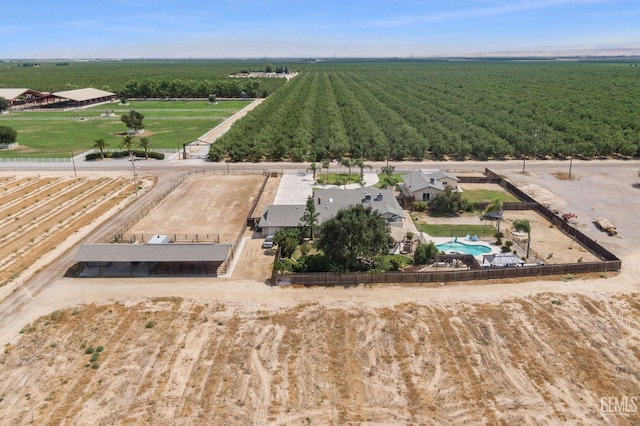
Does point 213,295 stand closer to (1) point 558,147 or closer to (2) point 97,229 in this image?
(2) point 97,229

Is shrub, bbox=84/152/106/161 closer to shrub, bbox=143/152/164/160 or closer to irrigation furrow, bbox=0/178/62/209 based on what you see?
shrub, bbox=143/152/164/160

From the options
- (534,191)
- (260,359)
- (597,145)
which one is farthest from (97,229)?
(597,145)

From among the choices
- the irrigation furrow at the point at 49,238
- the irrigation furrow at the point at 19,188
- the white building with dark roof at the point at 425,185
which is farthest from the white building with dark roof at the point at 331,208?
the irrigation furrow at the point at 19,188

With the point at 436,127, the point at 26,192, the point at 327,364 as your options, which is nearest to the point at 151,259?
the point at 327,364

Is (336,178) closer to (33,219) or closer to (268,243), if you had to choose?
(268,243)

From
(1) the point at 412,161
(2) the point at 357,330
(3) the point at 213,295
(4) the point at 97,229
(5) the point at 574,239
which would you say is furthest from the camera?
(1) the point at 412,161

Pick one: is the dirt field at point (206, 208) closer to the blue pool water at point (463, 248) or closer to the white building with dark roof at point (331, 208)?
the white building with dark roof at point (331, 208)
